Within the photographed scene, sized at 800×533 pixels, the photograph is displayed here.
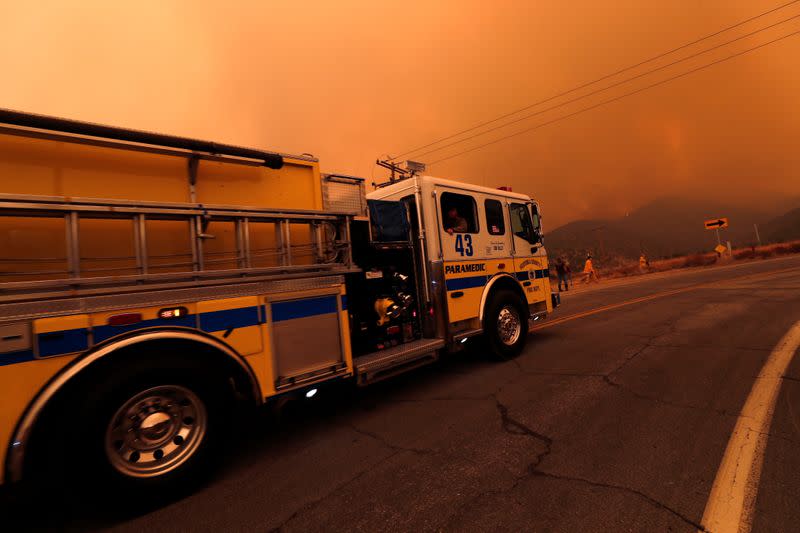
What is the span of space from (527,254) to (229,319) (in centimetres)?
548

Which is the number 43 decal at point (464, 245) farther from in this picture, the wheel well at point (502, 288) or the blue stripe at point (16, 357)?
the blue stripe at point (16, 357)

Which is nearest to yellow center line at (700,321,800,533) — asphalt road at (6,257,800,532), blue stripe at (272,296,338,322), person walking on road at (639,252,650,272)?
asphalt road at (6,257,800,532)

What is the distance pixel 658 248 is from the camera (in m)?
194

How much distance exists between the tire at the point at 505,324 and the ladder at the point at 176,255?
9.20ft

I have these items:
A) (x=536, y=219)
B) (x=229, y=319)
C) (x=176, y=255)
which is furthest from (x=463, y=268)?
(x=176, y=255)

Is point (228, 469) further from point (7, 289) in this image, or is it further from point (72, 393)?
point (7, 289)

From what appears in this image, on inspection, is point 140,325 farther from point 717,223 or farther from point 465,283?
point 717,223

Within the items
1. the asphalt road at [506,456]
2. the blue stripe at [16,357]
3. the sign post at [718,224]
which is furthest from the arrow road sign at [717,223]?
the blue stripe at [16,357]

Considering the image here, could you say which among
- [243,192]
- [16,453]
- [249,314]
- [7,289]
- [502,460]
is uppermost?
[243,192]

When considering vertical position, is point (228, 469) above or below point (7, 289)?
below

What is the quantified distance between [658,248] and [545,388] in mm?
232255

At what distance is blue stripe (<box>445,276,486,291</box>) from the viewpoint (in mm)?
5323

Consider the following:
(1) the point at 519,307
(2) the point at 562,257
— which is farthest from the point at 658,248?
(1) the point at 519,307

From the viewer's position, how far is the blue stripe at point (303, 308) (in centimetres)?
343
